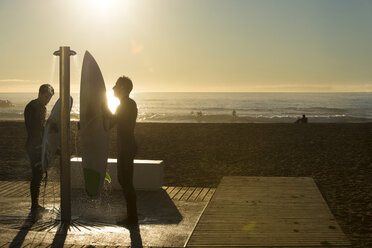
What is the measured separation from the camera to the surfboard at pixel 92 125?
6.41 metres

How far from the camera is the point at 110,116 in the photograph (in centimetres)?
654

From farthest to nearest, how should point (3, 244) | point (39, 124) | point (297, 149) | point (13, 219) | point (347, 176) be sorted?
point (297, 149), point (347, 176), point (39, 124), point (13, 219), point (3, 244)

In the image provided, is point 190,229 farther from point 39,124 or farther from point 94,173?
point 39,124

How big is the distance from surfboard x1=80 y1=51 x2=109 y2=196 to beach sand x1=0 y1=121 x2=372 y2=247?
0.73 m

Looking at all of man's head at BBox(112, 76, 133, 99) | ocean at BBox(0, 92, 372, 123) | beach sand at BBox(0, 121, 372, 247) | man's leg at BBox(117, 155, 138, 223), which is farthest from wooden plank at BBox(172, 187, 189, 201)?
ocean at BBox(0, 92, 372, 123)

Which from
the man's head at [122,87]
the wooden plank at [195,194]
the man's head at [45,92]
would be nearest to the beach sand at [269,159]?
the man's head at [45,92]

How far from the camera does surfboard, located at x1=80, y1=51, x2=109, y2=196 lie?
641 centimetres

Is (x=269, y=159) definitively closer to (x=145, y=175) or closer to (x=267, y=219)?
(x=145, y=175)

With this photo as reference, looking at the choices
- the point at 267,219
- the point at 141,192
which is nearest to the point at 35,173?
the point at 141,192

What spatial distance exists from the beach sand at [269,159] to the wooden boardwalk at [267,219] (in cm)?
58

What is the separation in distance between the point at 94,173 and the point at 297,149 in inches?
543

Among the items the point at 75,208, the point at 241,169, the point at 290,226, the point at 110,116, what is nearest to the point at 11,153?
the point at 241,169

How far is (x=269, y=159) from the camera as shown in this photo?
16.1 meters

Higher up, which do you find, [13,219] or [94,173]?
[94,173]
